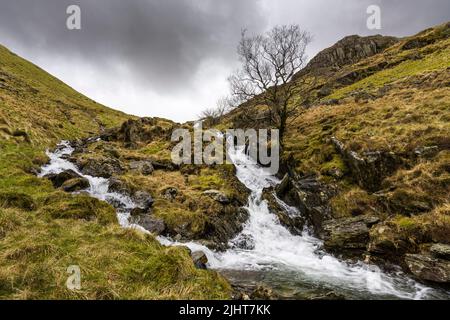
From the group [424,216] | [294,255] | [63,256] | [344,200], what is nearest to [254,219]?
[294,255]

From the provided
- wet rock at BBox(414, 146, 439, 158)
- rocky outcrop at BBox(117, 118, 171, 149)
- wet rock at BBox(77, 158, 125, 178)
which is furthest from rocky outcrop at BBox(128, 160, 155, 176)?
wet rock at BBox(414, 146, 439, 158)

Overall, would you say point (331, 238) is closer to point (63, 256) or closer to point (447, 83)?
point (63, 256)

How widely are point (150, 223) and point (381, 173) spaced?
43.3 ft

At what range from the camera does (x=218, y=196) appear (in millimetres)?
19781

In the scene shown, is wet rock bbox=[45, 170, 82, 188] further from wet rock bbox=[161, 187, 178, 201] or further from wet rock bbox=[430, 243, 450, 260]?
wet rock bbox=[430, 243, 450, 260]

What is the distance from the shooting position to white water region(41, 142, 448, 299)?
11344 mm

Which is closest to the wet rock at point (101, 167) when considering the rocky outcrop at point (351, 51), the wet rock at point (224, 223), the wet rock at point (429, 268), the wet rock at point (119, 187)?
the wet rock at point (119, 187)

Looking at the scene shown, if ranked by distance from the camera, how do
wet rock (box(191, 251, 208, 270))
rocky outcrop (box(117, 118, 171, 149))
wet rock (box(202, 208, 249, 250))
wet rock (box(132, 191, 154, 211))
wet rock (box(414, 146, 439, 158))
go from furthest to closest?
rocky outcrop (box(117, 118, 171, 149))
wet rock (box(132, 191, 154, 211))
wet rock (box(414, 146, 439, 158))
wet rock (box(202, 208, 249, 250))
wet rock (box(191, 251, 208, 270))

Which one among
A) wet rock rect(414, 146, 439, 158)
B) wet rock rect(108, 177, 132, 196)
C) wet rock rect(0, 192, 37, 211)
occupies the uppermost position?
wet rock rect(414, 146, 439, 158)

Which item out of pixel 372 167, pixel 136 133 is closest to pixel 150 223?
pixel 372 167

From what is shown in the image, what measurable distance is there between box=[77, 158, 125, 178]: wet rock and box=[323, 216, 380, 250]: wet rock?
14.8 meters

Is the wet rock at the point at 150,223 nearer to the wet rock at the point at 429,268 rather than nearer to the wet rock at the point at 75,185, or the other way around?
the wet rock at the point at 75,185

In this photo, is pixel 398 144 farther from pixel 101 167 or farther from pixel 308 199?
pixel 101 167

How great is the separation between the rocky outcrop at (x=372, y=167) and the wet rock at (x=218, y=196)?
807 centimetres
